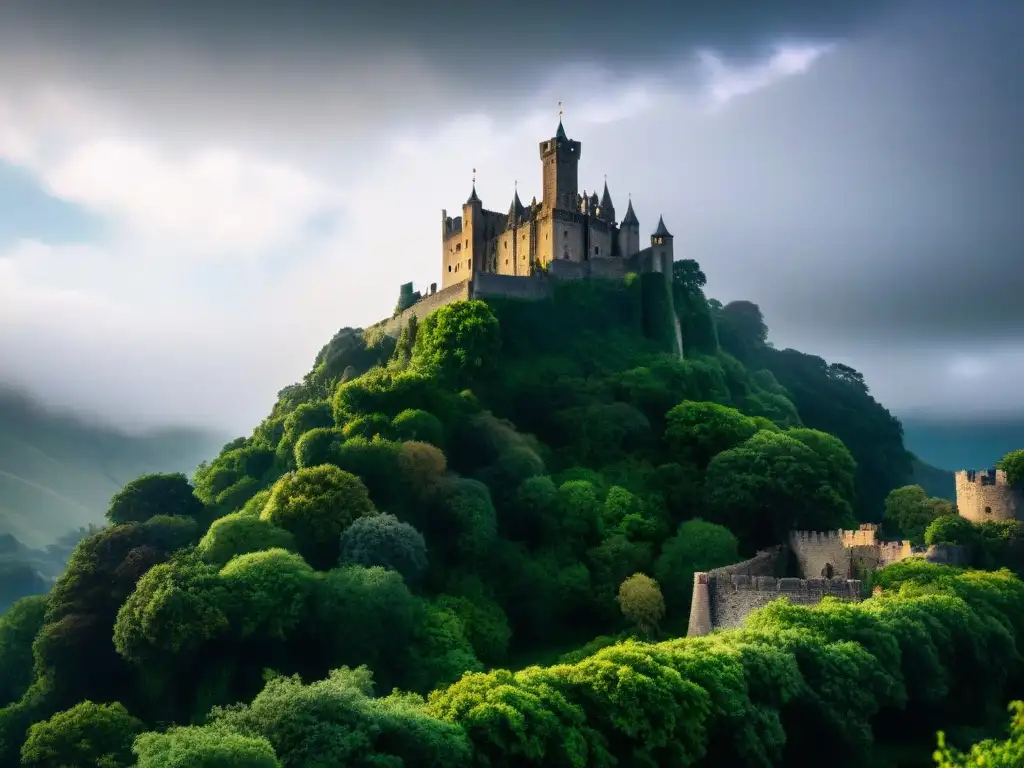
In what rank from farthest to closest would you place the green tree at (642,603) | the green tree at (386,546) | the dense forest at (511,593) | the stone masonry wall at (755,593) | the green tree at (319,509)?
the green tree at (642,603)
the green tree at (319,509)
the green tree at (386,546)
the stone masonry wall at (755,593)
the dense forest at (511,593)

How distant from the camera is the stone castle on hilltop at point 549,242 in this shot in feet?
339

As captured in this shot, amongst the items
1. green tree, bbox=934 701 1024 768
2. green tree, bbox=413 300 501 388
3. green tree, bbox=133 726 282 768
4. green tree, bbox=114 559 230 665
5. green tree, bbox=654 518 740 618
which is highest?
green tree, bbox=413 300 501 388

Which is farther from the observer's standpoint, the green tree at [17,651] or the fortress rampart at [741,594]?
the green tree at [17,651]

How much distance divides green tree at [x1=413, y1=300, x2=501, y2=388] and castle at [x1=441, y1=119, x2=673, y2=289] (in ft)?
35.2

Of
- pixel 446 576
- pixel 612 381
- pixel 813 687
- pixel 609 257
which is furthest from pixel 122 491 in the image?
pixel 813 687

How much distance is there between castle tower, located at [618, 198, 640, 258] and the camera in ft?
350

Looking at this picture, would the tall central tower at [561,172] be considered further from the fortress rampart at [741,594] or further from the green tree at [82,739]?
the green tree at [82,739]

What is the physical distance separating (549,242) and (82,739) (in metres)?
60.7

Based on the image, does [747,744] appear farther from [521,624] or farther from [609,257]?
[609,257]

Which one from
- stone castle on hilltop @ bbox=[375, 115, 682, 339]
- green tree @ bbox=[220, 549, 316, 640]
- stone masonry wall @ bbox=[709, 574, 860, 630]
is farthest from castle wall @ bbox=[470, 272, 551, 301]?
green tree @ bbox=[220, 549, 316, 640]

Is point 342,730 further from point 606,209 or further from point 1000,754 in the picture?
point 606,209

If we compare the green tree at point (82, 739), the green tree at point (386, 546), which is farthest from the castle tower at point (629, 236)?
the green tree at point (82, 739)

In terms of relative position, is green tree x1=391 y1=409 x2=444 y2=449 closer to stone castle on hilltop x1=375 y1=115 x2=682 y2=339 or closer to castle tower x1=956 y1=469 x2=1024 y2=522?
stone castle on hilltop x1=375 y1=115 x2=682 y2=339

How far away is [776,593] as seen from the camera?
2395 inches
